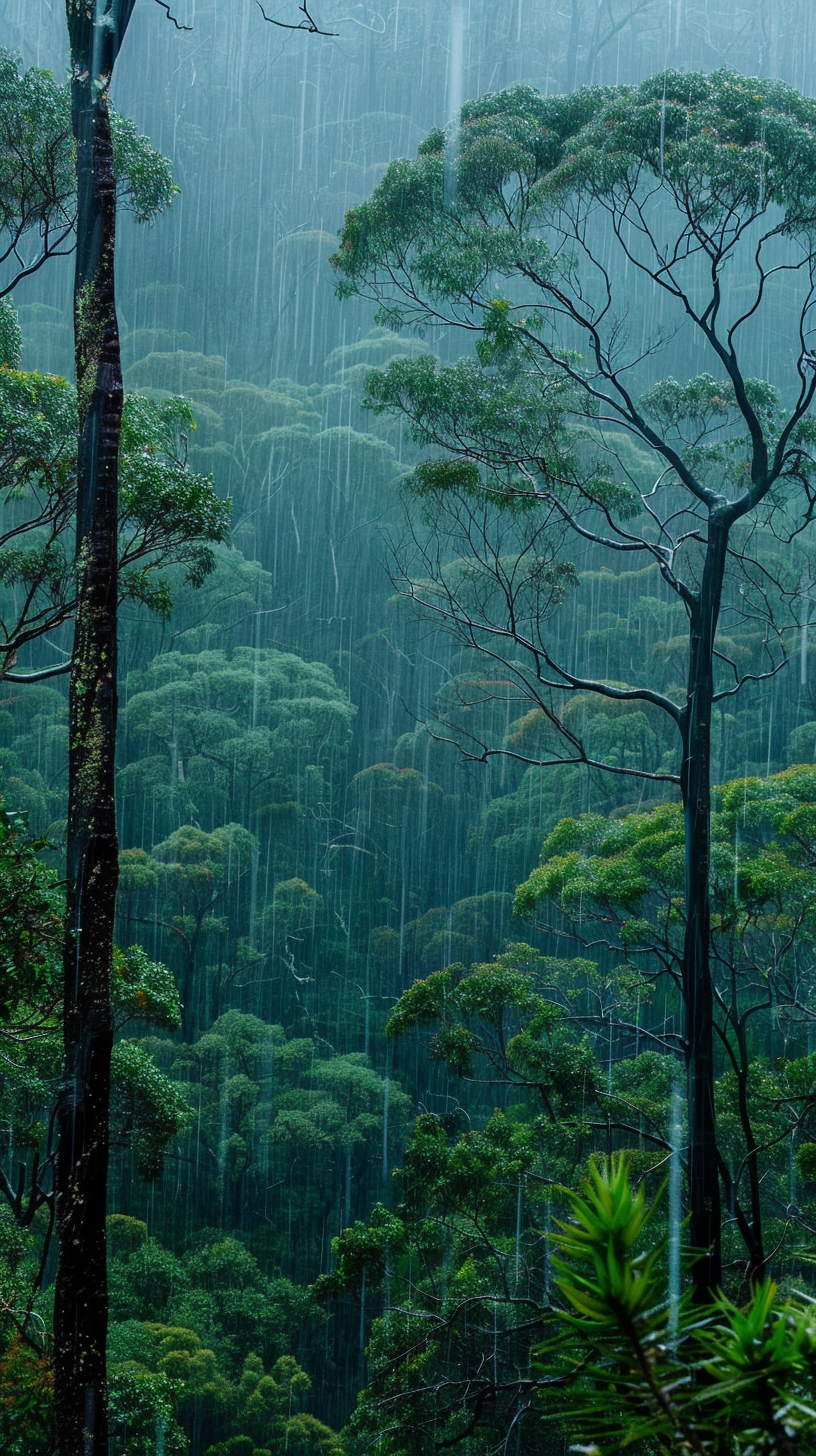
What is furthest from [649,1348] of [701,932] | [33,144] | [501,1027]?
[501,1027]

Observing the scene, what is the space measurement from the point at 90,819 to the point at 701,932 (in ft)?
9.13

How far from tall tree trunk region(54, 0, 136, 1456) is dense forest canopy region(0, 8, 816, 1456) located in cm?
1

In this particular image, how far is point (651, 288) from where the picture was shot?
17.4 m

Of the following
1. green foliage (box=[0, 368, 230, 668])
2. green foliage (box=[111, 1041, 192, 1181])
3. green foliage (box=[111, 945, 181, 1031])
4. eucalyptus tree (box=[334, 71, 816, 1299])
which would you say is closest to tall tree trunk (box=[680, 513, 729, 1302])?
eucalyptus tree (box=[334, 71, 816, 1299])

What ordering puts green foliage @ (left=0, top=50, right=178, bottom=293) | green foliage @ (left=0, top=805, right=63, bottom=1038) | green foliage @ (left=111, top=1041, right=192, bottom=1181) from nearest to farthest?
green foliage @ (left=0, top=805, right=63, bottom=1038) < green foliage @ (left=0, top=50, right=178, bottom=293) < green foliage @ (left=111, top=1041, right=192, bottom=1181)

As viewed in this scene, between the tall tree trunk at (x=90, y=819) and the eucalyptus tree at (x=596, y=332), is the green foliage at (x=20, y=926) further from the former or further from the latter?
the eucalyptus tree at (x=596, y=332)

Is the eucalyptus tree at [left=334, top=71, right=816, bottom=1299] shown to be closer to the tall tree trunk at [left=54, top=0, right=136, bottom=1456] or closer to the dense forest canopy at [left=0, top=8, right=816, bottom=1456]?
the dense forest canopy at [left=0, top=8, right=816, bottom=1456]

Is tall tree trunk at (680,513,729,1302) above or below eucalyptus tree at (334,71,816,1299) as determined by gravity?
below

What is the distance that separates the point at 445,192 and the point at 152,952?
8.29 metres

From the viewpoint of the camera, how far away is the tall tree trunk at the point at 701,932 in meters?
3.57

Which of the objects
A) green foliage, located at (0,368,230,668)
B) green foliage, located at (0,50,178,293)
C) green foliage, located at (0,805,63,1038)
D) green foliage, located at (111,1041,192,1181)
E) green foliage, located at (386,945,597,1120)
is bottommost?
green foliage, located at (111,1041,192,1181)

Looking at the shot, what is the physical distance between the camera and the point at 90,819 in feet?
5.69

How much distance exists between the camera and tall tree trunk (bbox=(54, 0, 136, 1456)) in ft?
5.14

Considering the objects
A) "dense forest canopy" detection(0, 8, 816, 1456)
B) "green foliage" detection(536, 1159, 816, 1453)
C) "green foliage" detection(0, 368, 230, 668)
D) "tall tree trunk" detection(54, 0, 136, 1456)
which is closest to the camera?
"green foliage" detection(536, 1159, 816, 1453)
